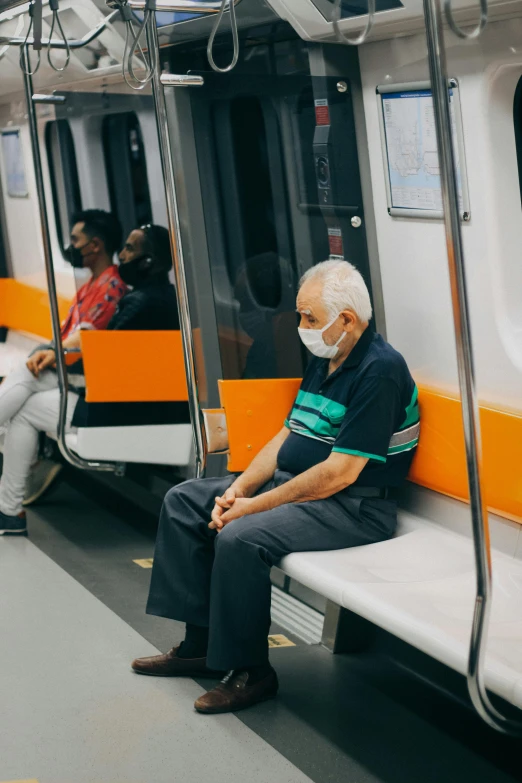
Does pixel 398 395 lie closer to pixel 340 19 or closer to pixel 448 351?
pixel 448 351

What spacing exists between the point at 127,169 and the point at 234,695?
3.03 meters

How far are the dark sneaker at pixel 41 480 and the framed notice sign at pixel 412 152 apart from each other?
9.97 ft

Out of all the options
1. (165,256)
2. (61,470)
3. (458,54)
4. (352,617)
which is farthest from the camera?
(61,470)

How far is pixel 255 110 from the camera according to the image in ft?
14.6

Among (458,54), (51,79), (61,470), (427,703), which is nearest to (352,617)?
(427,703)

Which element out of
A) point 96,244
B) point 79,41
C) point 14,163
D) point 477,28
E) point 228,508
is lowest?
point 228,508

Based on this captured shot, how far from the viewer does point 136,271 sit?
17.3ft

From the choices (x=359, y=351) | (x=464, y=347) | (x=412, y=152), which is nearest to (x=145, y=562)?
(x=359, y=351)

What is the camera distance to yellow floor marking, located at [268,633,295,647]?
4.12 m

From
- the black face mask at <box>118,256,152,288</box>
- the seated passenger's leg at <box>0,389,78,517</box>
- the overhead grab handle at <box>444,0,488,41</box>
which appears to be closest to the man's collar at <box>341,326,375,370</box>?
the overhead grab handle at <box>444,0,488,41</box>

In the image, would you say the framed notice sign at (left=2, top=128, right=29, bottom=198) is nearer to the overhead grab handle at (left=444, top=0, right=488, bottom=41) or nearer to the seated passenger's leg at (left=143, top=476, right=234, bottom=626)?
the seated passenger's leg at (left=143, top=476, right=234, bottom=626)

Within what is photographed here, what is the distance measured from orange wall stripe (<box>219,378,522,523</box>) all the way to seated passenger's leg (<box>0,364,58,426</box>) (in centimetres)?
187

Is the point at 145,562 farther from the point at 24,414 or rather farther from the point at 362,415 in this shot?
the point at 362,415

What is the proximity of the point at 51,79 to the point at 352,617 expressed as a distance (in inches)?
147
